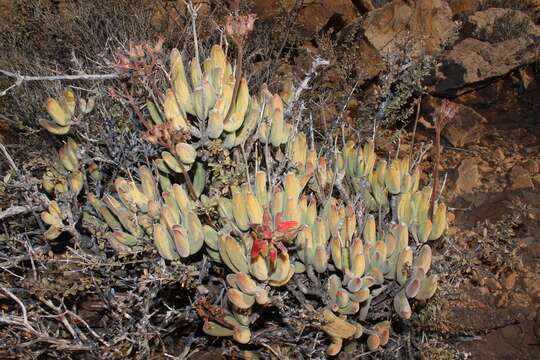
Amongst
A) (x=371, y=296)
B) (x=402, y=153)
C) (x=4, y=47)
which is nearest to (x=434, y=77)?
(x=402, y=153)

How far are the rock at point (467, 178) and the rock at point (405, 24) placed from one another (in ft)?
5.48

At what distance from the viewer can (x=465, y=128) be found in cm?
444

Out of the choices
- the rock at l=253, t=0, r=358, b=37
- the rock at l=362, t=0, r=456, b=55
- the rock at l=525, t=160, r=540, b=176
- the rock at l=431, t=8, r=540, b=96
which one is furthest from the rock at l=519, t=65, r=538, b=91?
the rock at l=253, t=0, r=358, b=37

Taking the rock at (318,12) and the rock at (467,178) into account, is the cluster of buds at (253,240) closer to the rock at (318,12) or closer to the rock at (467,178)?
the rock at (467,178)

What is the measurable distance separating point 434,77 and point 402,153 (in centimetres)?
105

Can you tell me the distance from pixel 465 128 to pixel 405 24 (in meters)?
1.40

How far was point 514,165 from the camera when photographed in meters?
4.02

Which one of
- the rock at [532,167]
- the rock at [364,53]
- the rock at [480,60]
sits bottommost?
the rock at [532,167]

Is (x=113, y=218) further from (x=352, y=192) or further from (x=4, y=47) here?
(x=4, y=47)

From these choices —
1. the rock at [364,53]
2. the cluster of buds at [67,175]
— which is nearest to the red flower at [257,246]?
the cluster of buds at [67,175]

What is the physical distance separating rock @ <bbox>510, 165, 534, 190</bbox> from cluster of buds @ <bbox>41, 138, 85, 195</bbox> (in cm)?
285

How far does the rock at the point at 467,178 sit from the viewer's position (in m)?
3.87

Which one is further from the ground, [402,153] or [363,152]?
[363,152]

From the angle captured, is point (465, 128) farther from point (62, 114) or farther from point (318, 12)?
point (62, 114)
